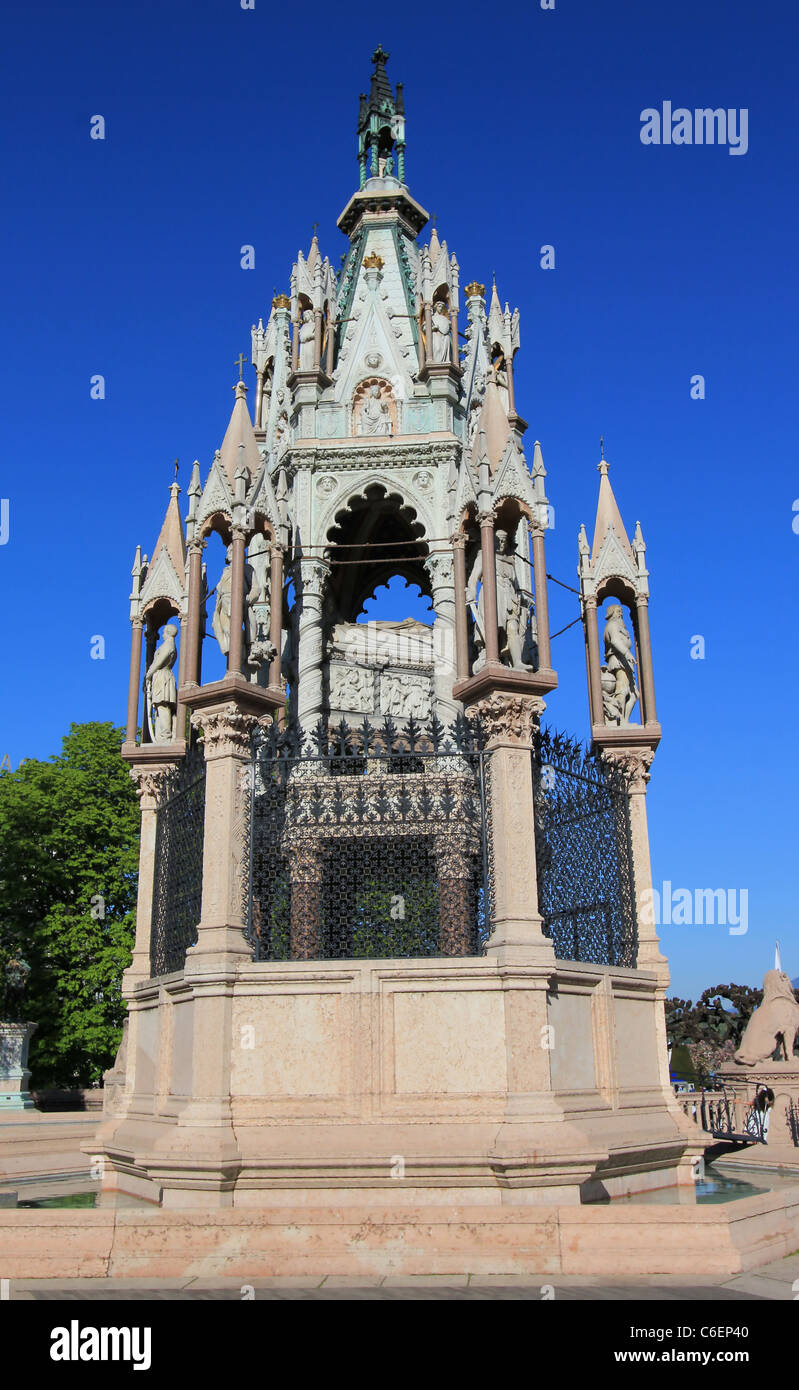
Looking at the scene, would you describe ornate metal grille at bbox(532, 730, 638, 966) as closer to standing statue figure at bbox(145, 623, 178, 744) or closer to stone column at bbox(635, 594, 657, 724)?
stone column at bbox(635, 594, 657, 724)

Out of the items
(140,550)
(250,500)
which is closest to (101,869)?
(140,550)

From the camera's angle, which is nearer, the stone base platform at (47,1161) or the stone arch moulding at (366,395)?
the stone base platform at (47,1161)

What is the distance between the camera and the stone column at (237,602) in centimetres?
1234

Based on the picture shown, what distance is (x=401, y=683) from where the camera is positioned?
82.0ft

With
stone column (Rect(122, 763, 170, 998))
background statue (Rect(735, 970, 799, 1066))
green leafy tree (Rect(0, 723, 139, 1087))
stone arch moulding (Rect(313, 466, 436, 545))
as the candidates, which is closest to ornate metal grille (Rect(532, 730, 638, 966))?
stone column (Rect(122, 763, 170, 998))

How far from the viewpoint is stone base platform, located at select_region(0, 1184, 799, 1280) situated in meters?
8.85

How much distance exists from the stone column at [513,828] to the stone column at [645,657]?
3.44 m

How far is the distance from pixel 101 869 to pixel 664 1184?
88.5 feet

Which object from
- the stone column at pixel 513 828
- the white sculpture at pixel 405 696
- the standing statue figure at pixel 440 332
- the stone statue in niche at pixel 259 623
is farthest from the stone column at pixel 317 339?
the stone column at pixel 513 828

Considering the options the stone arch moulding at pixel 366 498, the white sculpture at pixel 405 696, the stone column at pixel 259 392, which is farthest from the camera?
the stone column at pixel 259 392

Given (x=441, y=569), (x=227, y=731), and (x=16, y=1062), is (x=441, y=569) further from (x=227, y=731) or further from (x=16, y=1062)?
(x=16, y=1062)

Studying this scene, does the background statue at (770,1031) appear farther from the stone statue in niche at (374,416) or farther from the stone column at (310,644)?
the stone statue in niche at (374,416)

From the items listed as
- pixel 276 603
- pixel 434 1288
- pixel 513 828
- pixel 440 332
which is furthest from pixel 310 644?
pixel 434 1288
